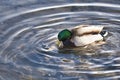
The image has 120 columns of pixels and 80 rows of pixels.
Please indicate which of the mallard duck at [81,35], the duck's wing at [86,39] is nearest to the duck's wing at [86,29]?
the mallard duck at [81,35]

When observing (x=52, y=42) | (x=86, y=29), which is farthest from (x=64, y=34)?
(x=86, y=29)

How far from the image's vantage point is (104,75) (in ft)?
28.6

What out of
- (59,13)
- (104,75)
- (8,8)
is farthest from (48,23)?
(104,75)

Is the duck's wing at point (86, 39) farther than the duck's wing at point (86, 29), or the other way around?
the duck's wing at point (86, 39)

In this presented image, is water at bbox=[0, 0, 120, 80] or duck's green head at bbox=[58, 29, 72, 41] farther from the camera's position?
duck's green head at bbox=[58, 29, 72, 41]

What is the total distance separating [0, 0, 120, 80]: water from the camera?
884cm

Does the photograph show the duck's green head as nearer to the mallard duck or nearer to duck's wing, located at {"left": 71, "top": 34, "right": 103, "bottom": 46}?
the mallard duck

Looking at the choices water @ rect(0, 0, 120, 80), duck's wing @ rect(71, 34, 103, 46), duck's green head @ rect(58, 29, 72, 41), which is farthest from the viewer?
duck's wing @ rect(71, 34, 103, 46)

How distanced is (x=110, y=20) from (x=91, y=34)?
3.02 feet

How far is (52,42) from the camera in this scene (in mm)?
10148

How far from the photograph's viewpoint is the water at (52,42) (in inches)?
348

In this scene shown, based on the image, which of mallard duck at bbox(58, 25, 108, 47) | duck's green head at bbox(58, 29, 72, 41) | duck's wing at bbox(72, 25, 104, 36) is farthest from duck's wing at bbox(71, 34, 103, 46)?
duck's green head at bbox(58, 29, 72, 41)

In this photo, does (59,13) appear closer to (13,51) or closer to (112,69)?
(13,51)

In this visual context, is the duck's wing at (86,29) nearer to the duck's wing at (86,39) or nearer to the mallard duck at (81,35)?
the mallard duck at (81,35)
